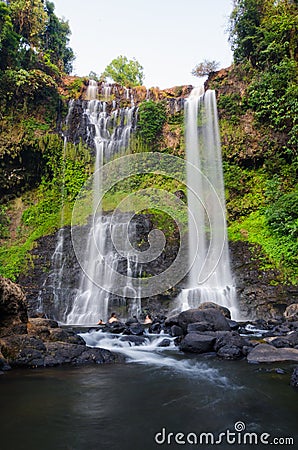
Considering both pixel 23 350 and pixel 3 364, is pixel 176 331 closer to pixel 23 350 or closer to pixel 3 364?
pixel 23 350


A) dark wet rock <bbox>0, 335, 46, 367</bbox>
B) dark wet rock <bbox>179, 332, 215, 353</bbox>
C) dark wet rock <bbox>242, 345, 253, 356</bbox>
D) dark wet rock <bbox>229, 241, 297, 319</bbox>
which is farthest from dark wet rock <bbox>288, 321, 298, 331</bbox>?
dark wet rock <bbox>0, 335, 46, 367</bbox>

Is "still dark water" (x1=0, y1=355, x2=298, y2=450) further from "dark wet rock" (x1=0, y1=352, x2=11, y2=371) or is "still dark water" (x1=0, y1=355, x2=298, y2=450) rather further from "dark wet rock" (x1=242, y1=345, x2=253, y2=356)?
"dark wet rock" (x1=242, y1=345, x2=253, y2=356)

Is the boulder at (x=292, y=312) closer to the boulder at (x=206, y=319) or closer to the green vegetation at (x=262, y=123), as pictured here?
the green vegetation at (x=262, y=123)

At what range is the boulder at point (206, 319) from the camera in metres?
9.10

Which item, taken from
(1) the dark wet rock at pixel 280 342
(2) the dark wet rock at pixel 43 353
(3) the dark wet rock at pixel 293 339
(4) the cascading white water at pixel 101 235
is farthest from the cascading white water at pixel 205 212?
(2) the dark wet rock at pixel 43 353

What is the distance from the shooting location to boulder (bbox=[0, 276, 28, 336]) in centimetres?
710

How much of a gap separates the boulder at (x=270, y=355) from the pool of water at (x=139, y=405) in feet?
0.97

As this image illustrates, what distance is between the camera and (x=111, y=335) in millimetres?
9406

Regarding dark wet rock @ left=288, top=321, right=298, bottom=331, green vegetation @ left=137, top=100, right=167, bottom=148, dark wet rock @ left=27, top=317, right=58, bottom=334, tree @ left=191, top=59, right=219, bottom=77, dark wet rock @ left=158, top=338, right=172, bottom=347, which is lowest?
dark wet rock @ left=158, top=338, right=172, bottom=347

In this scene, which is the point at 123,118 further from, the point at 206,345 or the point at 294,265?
the point at 206,345

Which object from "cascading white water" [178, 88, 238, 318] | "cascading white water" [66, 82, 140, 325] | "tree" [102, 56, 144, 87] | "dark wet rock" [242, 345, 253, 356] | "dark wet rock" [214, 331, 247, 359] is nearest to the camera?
"dark wet rock" [214, 331, 247, 359]

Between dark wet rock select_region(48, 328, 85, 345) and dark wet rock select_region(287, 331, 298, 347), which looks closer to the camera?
dark wet rock select_region(48, 328, 85, 345)

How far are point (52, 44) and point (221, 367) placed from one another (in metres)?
28.5

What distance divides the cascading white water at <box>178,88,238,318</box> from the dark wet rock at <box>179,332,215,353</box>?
5688 mm
